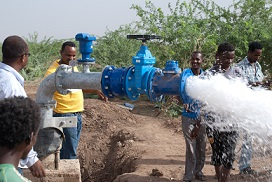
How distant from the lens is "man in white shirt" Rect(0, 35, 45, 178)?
348 centimetres

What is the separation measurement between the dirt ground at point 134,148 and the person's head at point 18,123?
3566 millimetres

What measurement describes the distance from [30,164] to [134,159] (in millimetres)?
3215

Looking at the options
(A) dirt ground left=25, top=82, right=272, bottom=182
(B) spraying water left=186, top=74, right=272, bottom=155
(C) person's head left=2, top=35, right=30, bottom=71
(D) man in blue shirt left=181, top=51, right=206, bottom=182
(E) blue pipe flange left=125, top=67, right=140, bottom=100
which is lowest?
(A) dirt ground left=25, top=82, right=272, bottom=182

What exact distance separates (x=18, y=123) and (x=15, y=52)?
1.74 metres

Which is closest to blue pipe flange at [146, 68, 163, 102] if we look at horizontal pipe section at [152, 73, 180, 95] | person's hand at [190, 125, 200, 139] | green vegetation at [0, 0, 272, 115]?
horizontal pipe section at [152, 73, 180, 95]

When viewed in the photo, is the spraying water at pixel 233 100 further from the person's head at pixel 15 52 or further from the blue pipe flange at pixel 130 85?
the person's head at pixel 15 52

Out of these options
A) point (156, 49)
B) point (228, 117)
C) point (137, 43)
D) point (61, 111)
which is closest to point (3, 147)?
point (228, 117)

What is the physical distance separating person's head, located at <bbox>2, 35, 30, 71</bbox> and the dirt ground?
2.38 metres

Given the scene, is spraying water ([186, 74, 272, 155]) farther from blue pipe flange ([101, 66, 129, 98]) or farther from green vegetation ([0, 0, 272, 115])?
green vegetation ([0, 0, 272, 115])

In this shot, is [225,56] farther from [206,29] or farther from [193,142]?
[206,29]

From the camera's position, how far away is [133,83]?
10.3 ft

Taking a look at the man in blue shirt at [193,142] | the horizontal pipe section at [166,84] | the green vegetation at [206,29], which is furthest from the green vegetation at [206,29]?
the horizontal pipe section at [166,84]

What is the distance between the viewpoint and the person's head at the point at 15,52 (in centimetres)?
365

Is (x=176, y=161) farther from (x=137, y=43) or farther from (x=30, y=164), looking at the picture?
(x=137, y=43)
